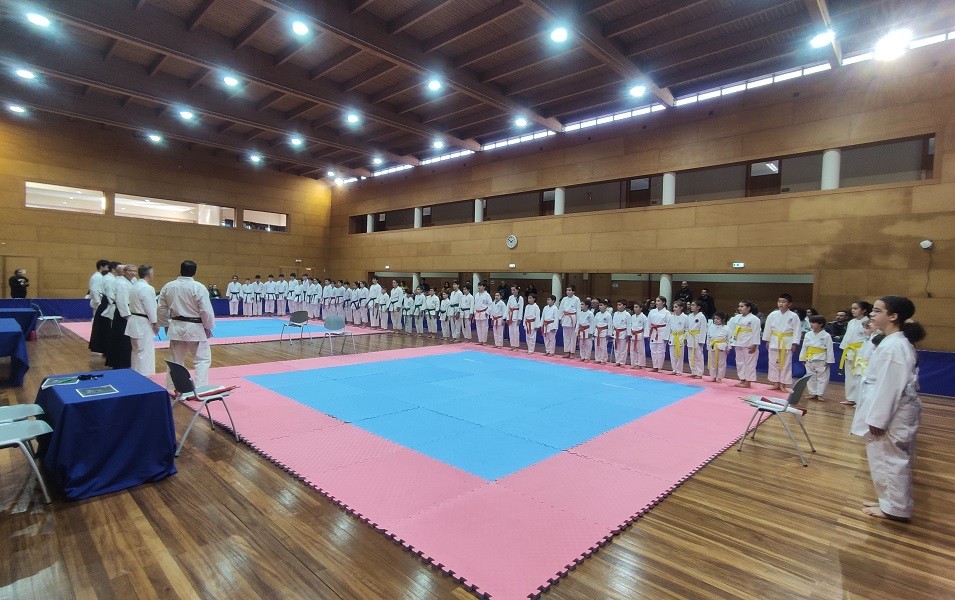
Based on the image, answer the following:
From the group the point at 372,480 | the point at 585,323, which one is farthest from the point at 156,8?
the point at 585,323

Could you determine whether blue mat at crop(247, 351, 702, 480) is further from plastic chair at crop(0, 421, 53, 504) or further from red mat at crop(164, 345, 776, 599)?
plastic chair at crop(0, 421, 53, 504)

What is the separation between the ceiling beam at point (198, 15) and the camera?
697cm

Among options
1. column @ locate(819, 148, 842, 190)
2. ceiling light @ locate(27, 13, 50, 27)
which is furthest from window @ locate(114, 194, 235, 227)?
column @ locate(819, 148, 842, 190)

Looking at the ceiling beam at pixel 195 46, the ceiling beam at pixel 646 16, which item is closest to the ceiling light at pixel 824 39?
the ceiling beam at pixel 646 16

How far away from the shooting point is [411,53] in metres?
7.68

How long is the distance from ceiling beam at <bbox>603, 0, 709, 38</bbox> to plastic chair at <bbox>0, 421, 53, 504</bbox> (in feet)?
26.8

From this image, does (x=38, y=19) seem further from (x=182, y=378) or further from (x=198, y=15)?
(x=182, y=378)

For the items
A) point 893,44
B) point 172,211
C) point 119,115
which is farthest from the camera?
point 172,211

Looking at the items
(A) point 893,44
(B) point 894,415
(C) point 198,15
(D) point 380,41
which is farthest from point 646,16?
(C) point 198,15

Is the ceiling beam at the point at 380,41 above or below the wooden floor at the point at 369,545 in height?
above

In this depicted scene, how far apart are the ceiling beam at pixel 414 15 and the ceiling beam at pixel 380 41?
0.16 m

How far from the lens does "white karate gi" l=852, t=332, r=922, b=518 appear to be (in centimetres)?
290

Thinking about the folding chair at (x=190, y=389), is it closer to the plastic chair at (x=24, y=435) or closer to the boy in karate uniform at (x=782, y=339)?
the plastic chair at (x=24, y=435)

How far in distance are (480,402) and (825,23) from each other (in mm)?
7340
